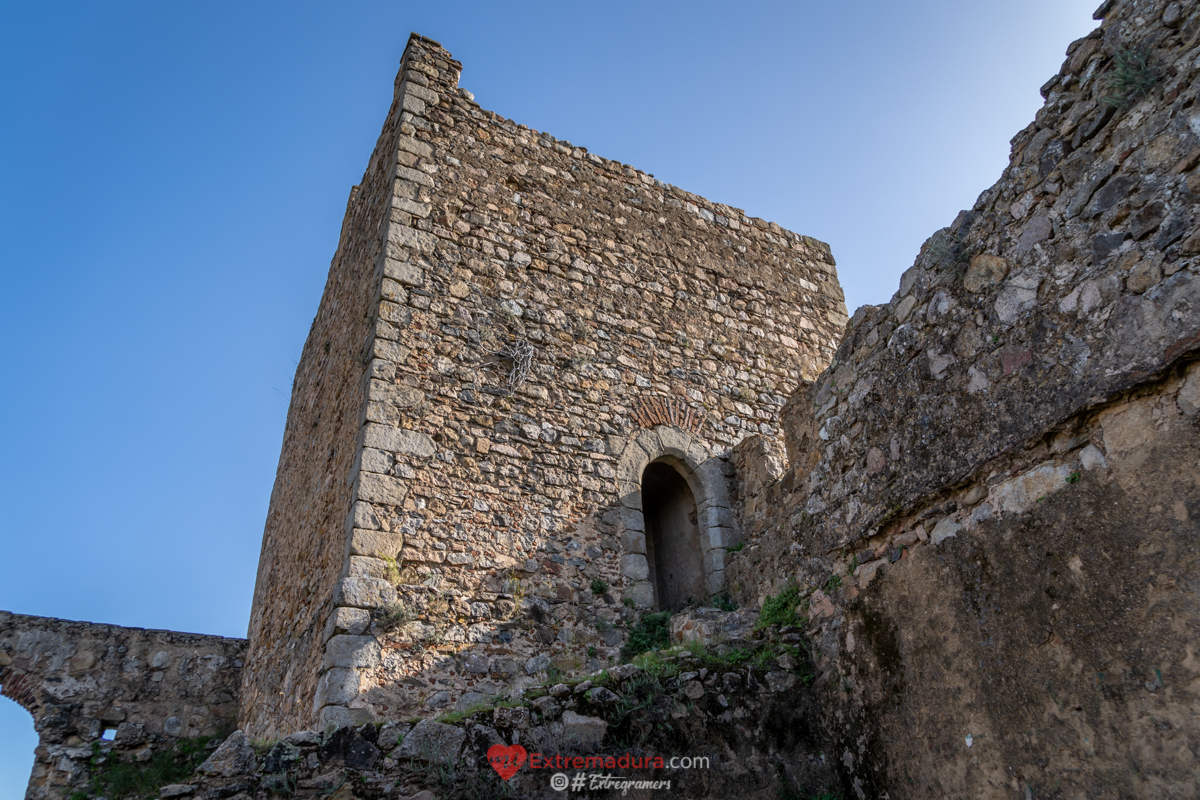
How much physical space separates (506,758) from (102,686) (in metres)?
6.78

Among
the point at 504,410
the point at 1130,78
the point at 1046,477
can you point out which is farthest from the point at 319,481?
the point at 1130,78

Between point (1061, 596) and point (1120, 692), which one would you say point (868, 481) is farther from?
point (1120, 692)

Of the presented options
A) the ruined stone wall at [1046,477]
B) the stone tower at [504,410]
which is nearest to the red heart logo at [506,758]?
the ruined stone wall at [1046,477]

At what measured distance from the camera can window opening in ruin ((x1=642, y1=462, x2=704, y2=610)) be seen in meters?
7.19

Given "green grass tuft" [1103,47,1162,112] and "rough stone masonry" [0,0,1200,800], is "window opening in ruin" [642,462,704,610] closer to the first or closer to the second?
"rough stone masonry" [0,0,1200,800]

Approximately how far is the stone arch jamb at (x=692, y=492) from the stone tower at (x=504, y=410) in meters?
0.02

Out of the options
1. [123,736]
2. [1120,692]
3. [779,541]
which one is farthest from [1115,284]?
[123,736]

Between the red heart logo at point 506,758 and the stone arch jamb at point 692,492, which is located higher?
the stone arch jamb at point 692,492

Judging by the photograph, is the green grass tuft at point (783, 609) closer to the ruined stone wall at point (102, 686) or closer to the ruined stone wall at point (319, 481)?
the ruined stone wall at point (319, 481)

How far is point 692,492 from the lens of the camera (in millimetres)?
7391

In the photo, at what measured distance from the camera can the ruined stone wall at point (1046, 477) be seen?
2.57 m

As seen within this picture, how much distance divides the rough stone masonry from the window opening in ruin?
5 cm

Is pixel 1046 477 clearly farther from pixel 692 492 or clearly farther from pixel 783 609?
pixel 692 492

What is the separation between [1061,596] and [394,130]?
22.9ft
